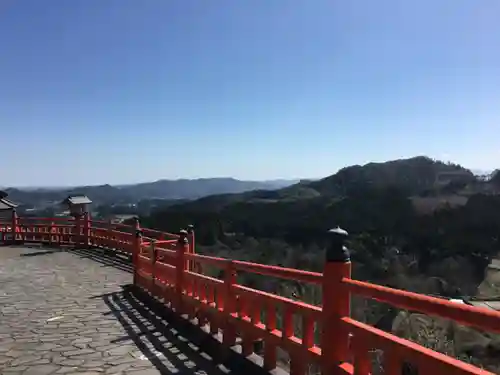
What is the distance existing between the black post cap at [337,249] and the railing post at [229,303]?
206 centimetres

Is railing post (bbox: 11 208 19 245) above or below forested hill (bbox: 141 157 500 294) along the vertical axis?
above

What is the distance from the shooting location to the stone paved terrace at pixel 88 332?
5.31 meters

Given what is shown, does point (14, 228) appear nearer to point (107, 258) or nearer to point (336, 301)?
point (107, 258)

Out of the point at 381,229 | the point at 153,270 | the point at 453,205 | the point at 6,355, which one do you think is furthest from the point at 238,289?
the point at 453,205

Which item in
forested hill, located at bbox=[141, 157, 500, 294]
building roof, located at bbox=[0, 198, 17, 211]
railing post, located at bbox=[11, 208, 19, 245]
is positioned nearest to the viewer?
building roof, located at bbox=[0, 198, 17, 211]

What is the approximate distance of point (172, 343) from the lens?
6.09 m

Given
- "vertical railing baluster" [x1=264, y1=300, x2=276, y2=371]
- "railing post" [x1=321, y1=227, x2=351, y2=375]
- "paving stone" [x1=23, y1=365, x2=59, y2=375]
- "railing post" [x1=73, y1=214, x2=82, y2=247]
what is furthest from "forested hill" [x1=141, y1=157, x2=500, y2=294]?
"railing post" [x1=321, y1=227, x2=351, y2=375]

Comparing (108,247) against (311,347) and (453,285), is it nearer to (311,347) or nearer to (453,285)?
(311,347)

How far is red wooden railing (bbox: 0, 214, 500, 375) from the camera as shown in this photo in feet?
→ 8.56

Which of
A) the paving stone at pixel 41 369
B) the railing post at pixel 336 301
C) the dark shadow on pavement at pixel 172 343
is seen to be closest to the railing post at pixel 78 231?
the dark shadow on pavement at pixel 172 343

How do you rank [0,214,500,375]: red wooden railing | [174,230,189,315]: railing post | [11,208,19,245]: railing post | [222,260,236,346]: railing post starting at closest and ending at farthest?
[0,214,500,375]: red wooden railing < [222,260,236,346]: railing post < [174,230,189,315]: railing post < [11,208,19,245]: railing post

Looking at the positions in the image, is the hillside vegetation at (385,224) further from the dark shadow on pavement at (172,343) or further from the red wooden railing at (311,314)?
the red wooden railing at (311,314)

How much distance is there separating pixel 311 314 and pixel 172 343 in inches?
116

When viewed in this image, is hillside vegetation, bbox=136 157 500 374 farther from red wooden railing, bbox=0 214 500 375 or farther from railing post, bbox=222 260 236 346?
railing post, bbox=222 260 236 346
